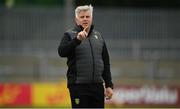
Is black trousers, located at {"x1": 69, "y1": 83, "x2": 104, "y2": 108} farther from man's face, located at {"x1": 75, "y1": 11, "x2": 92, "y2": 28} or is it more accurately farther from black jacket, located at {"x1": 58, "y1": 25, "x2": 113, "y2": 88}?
man's face, located at {"x1": 75, "y1": 11, "x2": 92, "y2": 28}

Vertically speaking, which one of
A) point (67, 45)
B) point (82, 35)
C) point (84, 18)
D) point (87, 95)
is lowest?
point (87, 95)

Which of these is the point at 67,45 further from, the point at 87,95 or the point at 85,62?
the point at 87,95

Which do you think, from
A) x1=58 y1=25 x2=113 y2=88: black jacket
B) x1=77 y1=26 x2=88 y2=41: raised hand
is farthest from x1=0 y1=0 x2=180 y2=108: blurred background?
x1=77 y1=26 x2=88 y2=41: raised hand

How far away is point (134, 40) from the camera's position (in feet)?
79.6

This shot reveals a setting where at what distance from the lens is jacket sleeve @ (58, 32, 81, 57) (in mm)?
8200

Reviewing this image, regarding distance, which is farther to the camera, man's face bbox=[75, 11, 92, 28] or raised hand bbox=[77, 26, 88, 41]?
man's face bbox=[75, 11, 92, 28]

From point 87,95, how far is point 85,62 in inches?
15.0

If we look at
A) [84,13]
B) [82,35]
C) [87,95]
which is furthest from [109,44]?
[82,35]

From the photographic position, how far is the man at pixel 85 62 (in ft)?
27.3

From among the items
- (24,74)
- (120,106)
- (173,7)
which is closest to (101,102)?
(120,106)

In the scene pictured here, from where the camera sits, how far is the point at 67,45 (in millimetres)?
8297

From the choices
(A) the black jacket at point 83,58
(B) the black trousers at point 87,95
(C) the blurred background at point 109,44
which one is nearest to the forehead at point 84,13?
(A) the black jacket at point 83,58

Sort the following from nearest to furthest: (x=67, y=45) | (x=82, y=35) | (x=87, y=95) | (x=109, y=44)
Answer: (x=82, y=35), (x=67, y=45), (x=87, y=95), (x=109, y=44)

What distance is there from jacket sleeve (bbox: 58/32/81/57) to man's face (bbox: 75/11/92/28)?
0.21 meters
